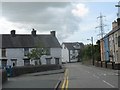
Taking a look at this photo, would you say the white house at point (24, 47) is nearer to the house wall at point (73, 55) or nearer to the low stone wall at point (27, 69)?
the low stone wall at point (27, 69)

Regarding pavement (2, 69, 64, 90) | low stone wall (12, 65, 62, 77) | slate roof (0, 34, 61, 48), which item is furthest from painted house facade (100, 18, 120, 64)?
pavement (2, 69, 64, 90)

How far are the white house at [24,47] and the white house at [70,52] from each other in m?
72.7

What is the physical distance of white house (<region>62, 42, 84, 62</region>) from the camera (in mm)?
165875

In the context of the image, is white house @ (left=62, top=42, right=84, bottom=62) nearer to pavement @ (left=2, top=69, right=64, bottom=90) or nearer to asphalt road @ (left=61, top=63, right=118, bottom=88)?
asphalt road @ (left=61, top=63, right=118, bottom=88)

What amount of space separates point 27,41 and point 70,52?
273ft

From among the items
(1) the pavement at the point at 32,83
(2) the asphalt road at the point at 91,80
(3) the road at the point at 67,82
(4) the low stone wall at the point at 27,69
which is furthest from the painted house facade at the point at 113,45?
(1) the pavement at the point at 32,83

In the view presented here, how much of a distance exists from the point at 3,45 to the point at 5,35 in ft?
14.4

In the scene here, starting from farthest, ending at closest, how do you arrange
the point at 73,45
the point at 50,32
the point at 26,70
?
the point at 73,45 < the point at 50,32 < the point at 26,70

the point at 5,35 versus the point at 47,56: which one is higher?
the point at 5,35

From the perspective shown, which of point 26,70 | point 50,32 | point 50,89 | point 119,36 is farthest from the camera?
point 50,32

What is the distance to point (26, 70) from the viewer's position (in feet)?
160

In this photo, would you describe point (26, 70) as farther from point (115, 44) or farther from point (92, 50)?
point (92, 50)

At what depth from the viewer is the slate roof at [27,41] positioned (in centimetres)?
8597

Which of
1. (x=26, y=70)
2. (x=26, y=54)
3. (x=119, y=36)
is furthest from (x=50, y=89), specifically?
(x=26, y=54)
